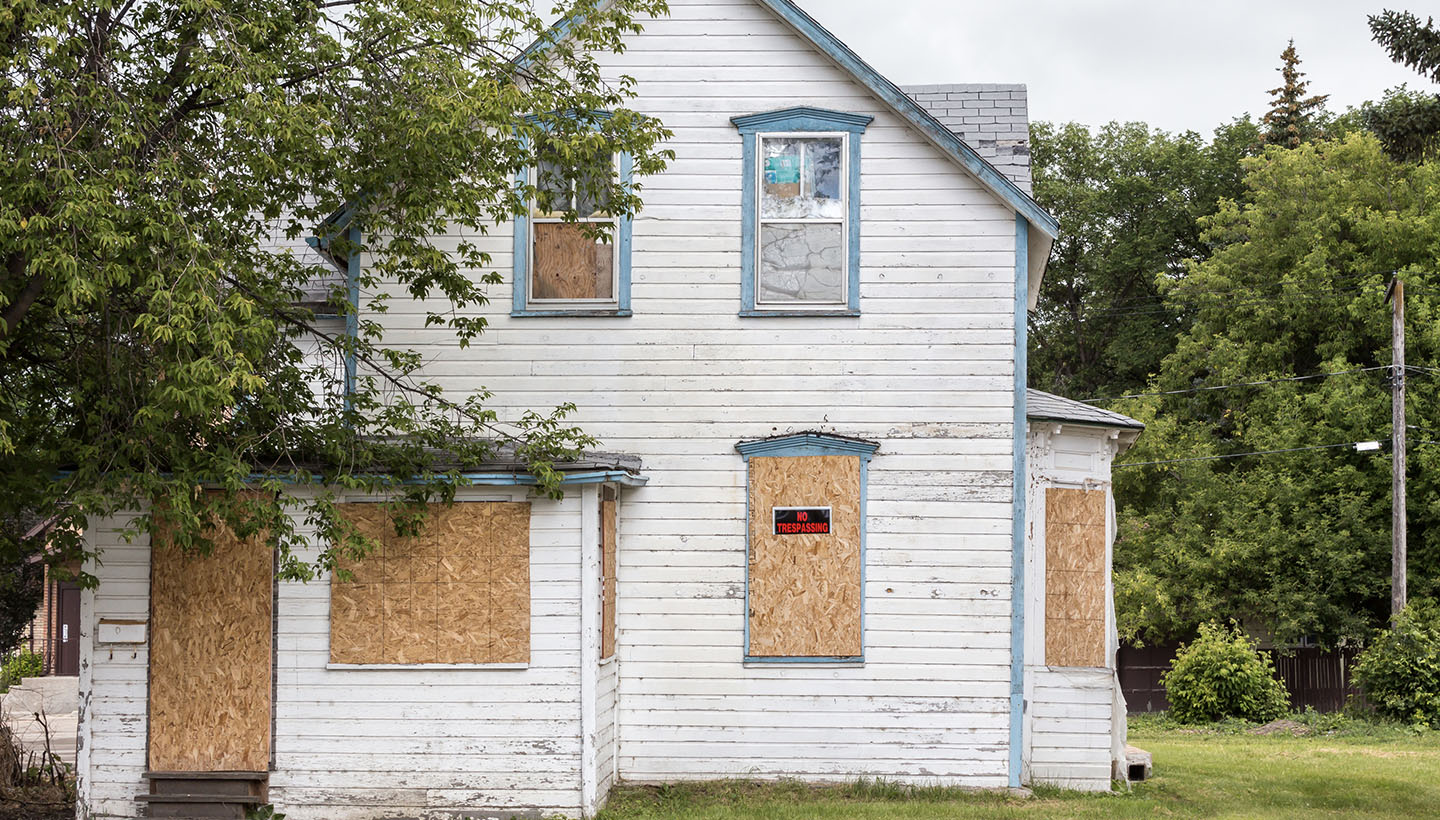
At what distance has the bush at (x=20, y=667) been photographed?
26359 mm

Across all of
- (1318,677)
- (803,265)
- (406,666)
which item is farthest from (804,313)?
(1318,677)

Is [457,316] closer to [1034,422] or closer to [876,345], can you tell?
[876,345]

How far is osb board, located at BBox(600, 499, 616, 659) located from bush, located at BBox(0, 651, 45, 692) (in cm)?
1833

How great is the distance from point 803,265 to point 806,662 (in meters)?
3.75

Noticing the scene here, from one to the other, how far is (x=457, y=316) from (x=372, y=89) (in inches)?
106

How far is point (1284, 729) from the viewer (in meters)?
22.2

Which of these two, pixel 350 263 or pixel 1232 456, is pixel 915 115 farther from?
pixel 1232 456

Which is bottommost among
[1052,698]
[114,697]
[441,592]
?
[1052,698]

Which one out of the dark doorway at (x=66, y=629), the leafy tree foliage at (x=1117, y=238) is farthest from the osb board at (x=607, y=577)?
the leafy tree foliage at (x=1117, y=238)

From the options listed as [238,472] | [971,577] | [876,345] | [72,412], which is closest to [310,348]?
[72,412]

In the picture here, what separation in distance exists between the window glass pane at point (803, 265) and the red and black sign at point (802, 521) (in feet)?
6.55

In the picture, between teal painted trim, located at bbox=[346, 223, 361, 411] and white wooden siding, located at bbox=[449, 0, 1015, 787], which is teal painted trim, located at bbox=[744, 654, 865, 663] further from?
teal painted trim, located at bbox=[346, 223, 361, 411]

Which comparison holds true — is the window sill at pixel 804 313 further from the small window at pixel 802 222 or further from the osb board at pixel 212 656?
the osb board at pixel 212 656

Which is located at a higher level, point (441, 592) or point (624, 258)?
point (624, 258)
